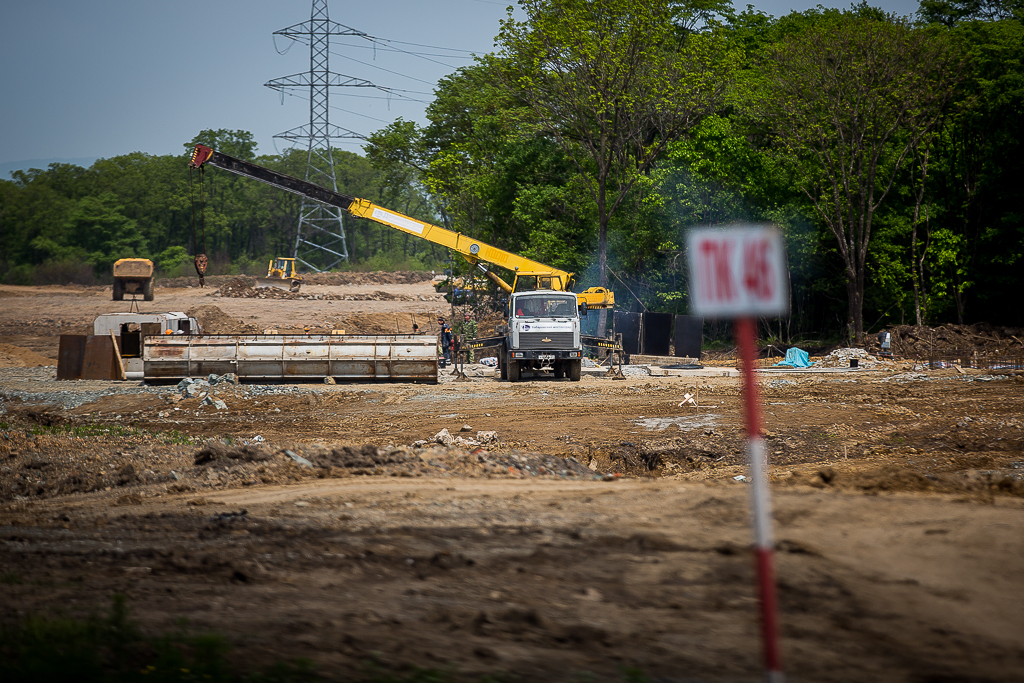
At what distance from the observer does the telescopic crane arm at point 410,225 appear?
84.1ft

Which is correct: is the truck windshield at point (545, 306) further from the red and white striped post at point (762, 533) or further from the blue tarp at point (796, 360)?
the red and white striped post at point (762, 533)

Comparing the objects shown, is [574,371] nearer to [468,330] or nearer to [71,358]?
[468,330]

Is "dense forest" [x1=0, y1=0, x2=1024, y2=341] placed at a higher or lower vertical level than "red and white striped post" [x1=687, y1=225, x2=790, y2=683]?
higher

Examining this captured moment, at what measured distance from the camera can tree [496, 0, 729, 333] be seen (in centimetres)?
3328

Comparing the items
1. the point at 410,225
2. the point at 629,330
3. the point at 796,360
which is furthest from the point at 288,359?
the point at 796,360

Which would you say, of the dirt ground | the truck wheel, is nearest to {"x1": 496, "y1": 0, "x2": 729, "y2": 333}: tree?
the truck wheel

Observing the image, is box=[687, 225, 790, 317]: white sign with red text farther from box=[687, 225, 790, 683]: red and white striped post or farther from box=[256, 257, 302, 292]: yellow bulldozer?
box=[256, 257, 302, 292]: yellow bulldozer

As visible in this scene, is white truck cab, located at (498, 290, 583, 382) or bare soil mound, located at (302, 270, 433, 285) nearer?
white truck cab, located at (498, 290, 583, 382)

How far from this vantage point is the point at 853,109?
3309 centimetres

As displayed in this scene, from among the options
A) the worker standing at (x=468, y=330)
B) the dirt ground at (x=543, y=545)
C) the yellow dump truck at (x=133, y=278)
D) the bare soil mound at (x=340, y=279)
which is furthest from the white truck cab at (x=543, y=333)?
the bare soil mound at (x=340, y=279)

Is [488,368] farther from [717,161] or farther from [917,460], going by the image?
[917,460]

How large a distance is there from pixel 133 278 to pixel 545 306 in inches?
1493

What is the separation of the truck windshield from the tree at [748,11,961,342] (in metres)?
16.5

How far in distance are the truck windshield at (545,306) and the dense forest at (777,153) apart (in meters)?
12.6
